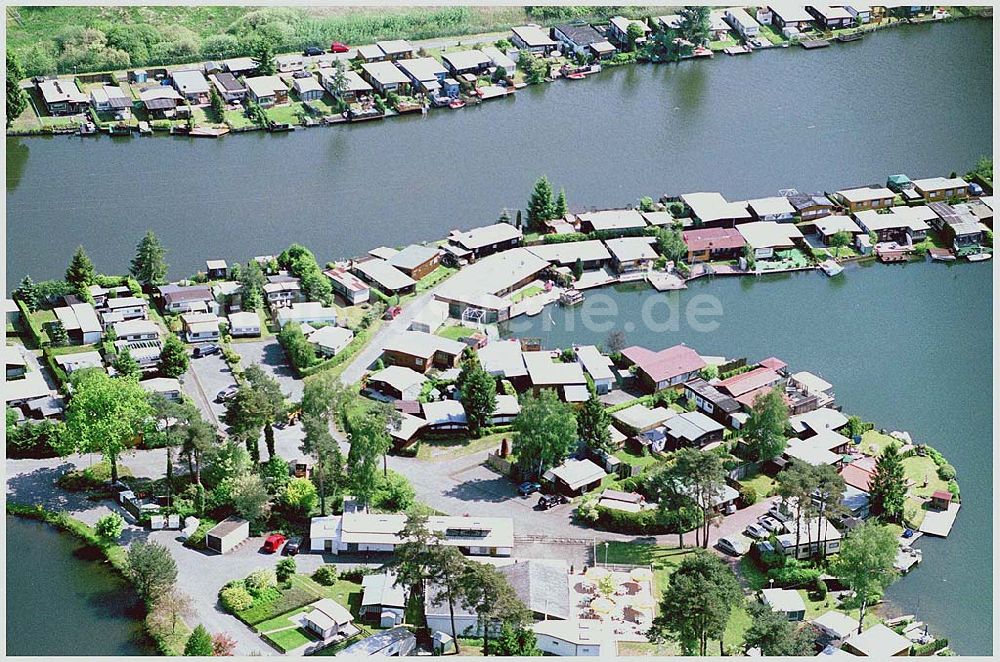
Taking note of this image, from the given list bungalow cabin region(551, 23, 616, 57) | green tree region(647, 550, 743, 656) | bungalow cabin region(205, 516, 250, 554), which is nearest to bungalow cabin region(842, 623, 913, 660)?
green tree region(647, 550, 743, 656)

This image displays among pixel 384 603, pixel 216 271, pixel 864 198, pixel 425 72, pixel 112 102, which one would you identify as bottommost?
pixel 384 603

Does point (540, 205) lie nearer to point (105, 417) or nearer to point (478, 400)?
point (478, 400)

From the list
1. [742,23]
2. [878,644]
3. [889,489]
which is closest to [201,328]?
[889,489]

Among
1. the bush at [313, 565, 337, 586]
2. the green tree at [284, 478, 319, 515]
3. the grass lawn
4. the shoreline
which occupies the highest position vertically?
the shoreline

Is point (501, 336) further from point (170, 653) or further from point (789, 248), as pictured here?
point (170, 653)

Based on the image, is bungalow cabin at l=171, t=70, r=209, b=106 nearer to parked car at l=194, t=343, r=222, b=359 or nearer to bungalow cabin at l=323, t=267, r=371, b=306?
bungalow cabin at l=323, t=267, r=371, b=306
